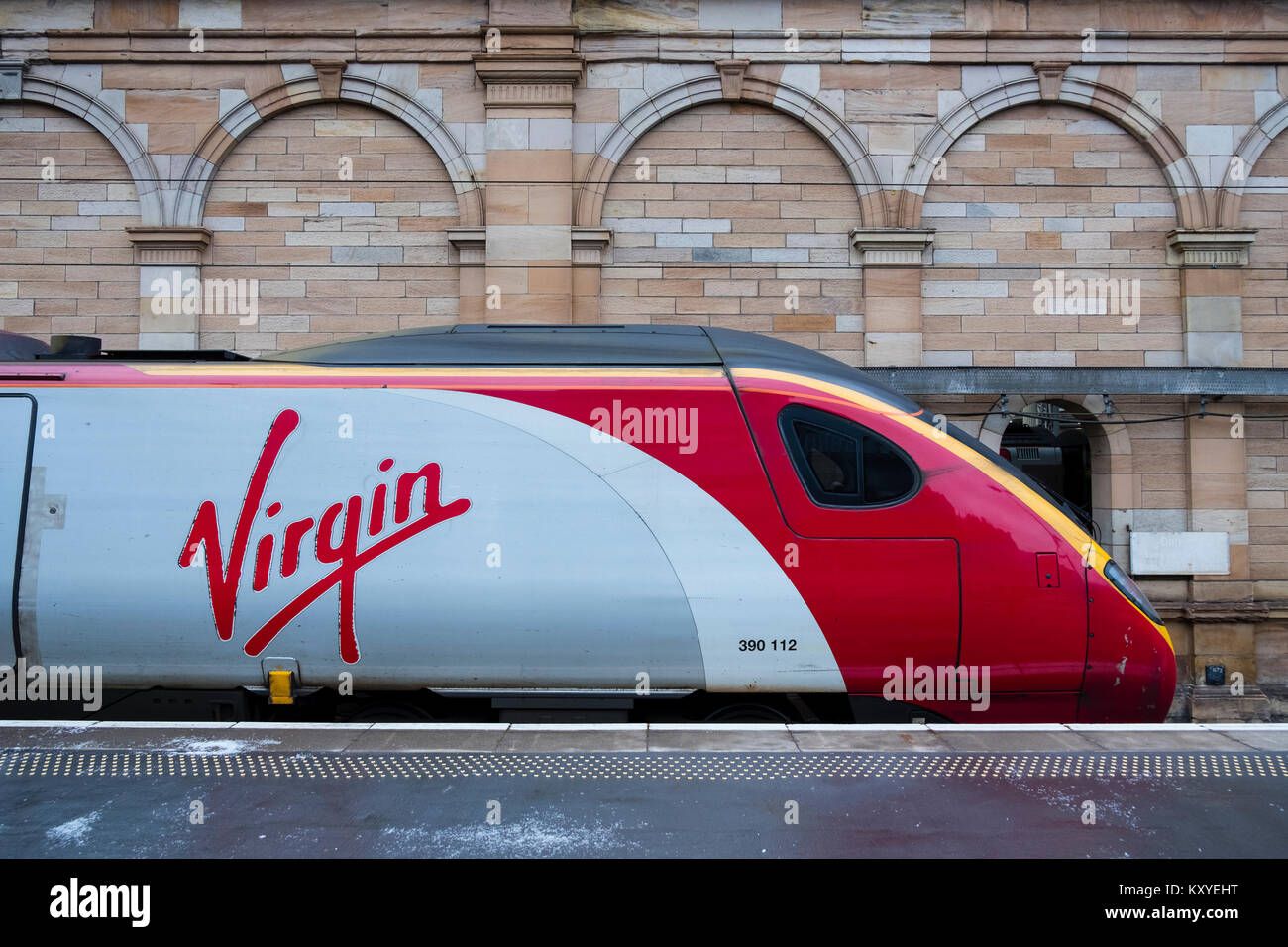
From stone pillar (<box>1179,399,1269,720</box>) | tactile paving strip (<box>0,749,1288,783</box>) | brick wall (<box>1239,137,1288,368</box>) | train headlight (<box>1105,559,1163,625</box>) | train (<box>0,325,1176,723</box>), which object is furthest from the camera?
brick wall (<box>1239,137,1288,368</box>)

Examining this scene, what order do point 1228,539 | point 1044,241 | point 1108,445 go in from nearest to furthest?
1. point 1228,539
2. point 1108,445
3. point 1044,241

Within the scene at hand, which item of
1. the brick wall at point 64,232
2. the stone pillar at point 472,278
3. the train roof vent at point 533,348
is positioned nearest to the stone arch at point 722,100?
the stone pillar at point 472,278

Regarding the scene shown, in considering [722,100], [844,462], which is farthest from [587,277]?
[844,462]

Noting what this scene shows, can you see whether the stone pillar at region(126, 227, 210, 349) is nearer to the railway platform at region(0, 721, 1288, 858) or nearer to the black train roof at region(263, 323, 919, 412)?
the black train roof at region(263, 323, 919, 412)

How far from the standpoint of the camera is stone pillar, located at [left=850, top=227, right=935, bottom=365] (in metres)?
9.62

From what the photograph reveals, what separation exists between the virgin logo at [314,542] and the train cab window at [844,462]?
6.81 feet

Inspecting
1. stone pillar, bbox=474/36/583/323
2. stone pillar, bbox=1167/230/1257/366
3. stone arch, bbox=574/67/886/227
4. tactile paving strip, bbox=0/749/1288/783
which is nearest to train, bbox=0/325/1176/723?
tactile paving strip, bbox=0/749/1288/783

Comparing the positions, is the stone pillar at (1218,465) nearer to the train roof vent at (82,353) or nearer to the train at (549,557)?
the train at (549,557)

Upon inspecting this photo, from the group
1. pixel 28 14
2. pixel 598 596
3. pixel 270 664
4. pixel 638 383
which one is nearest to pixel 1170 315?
pixel 638 383

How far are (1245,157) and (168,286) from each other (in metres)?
13.2

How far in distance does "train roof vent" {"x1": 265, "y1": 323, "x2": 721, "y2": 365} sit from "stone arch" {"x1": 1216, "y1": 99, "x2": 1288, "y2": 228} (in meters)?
8.25

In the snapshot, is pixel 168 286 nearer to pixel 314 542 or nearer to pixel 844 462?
pixel 314 542

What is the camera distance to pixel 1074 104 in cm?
991

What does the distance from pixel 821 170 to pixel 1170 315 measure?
4592 millimetres
